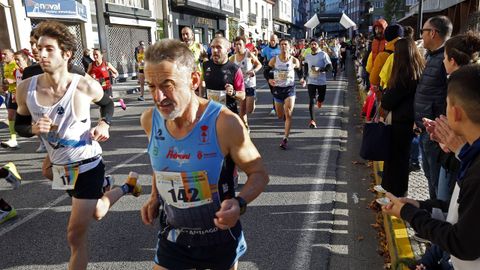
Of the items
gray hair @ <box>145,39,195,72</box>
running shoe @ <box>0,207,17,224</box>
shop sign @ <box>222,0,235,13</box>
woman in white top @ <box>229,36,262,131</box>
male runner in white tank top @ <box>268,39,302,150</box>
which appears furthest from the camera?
shop sign @ <box>222,0,235,13</box>

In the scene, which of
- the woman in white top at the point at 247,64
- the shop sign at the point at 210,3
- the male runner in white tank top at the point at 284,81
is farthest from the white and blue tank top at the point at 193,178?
the shop sign at the point at 210,3

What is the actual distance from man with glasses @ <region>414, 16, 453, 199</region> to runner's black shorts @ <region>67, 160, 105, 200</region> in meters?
2.93

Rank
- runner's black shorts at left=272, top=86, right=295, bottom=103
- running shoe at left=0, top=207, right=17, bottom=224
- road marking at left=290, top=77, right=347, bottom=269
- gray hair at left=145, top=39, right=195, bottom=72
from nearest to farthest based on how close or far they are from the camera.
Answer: gray hair at left=145, top=39, right=195, bottom=72
road marking at left=290, top=77, right=347, bottom=269
running shoe at left=0, top=207, right=17, bottom=224
runner's black shorts at left=272, top=86, right=295, bottom=103

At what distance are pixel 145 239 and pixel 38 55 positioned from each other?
201 centimetres

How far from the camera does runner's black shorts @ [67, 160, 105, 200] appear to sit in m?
3.02

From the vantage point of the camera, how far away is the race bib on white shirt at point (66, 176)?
3.02m

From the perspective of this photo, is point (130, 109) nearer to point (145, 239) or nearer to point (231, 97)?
point (231, 97)

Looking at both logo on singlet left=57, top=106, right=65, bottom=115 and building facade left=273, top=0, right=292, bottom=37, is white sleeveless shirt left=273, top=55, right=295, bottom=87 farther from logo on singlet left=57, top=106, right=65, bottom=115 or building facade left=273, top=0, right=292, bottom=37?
building facade left=273, top=0, right=292, bottom=37

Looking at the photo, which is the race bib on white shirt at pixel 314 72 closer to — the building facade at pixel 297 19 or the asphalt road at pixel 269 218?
the asphalt road at pixel 269 218

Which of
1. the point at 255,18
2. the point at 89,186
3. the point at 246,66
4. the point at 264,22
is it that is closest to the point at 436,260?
the point at 89,186

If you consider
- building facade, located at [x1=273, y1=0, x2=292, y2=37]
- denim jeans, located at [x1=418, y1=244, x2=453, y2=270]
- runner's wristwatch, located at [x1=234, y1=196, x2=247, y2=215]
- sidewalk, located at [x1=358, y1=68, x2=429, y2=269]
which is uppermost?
building facade, located at [x1=273, y1=0, x2=292, y2=37]

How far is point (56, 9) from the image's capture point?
1672 cm

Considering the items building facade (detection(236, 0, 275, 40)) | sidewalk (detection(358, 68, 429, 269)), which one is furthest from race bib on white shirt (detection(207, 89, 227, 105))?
building facade (detection(236, 0, 275, 40))

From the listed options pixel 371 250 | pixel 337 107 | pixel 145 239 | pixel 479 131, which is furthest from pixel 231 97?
pixel 337 107
